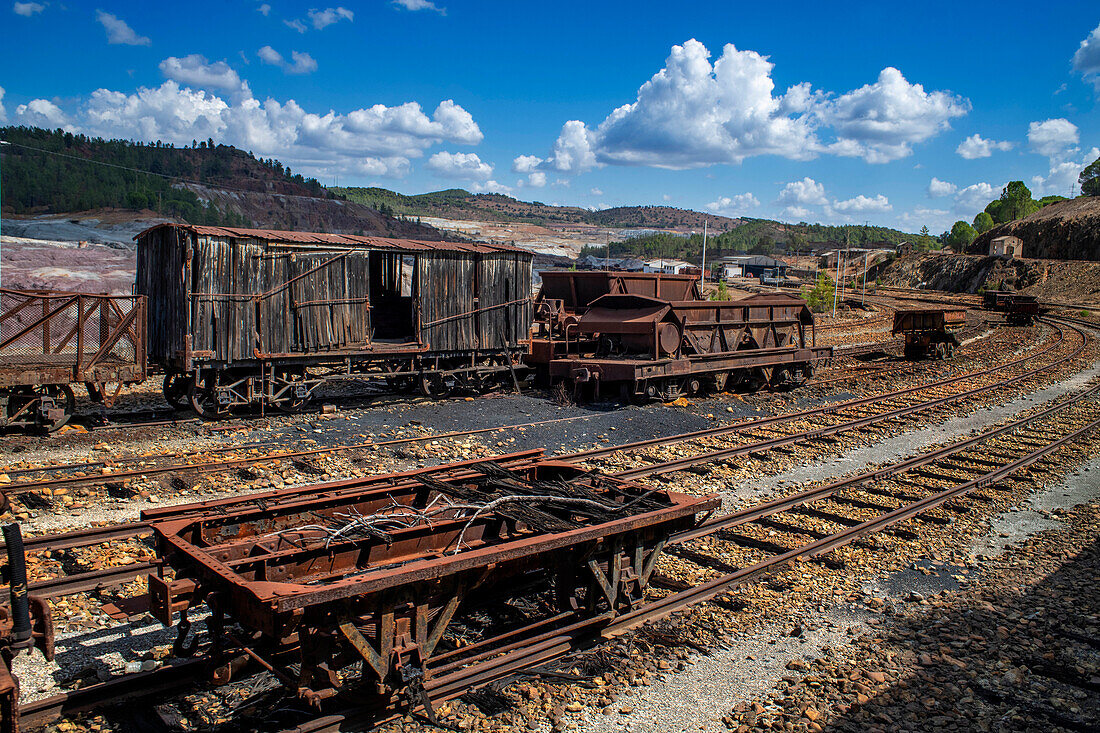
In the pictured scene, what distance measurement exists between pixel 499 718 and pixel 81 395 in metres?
14.9

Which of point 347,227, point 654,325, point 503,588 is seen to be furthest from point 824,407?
point 347,227

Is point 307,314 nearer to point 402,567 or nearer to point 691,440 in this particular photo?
point 691,440

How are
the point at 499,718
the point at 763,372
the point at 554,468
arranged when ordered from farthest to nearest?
the point at 763,372, the point at 554,468, the point at 499,718

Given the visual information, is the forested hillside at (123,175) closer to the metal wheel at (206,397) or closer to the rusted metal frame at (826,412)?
the metal wheel at (206,397)

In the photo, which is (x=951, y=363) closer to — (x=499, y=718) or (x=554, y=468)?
(x=554, y=468)

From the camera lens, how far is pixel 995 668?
5645 mm

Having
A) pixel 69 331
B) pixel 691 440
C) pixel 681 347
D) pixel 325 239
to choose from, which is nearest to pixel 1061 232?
pixel 681 347

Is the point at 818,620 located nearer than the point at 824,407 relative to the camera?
Yes

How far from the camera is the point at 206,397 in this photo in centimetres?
1434

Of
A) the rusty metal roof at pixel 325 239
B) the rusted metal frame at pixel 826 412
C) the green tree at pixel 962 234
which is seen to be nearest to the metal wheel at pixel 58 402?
the rusty metal roof at pixel 325 239

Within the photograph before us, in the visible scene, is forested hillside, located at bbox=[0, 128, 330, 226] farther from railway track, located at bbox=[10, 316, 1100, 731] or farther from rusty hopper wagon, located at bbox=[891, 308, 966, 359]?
railway track, located at bbox=[10, 316, 1100, 731]

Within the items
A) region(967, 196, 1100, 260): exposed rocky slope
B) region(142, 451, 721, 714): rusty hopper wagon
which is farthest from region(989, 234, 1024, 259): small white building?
region(142, 451, 721, 714): rusty hopper wagon

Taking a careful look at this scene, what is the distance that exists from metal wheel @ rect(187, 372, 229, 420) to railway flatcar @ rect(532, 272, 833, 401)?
740 cm

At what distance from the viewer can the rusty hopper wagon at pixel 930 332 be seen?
27672 mm
